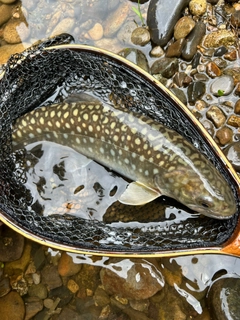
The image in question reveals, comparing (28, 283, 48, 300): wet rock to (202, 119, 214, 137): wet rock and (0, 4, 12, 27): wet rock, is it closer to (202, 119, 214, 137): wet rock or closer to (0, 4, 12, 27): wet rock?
(202, 119, 214, 137): wet rock

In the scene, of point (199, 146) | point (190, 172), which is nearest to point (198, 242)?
point (190, 172)

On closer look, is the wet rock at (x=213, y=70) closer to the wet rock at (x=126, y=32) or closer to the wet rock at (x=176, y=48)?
the wet rock at (x=176, y=48)

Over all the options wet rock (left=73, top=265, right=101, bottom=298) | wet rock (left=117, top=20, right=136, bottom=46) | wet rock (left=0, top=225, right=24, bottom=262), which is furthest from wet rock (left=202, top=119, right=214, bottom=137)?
wet rock (left=0, top=225, right=24, bottom=262)

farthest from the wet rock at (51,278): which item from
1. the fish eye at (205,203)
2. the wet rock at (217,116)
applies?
the wet rock at (217,116)

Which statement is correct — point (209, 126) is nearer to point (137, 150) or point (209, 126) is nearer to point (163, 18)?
point (137, 150)

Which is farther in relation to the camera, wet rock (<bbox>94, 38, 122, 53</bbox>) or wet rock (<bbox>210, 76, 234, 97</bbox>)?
wet rock (<bbox>94, 38, 122, 53</bbox>)

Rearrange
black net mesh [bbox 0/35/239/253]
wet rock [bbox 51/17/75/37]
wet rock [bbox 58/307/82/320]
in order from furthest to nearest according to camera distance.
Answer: wet rock [bbox 51/17/75/37] → wet rock [bbox 58/307/82/320] → black net mesh [bbox 0/35/239/253]

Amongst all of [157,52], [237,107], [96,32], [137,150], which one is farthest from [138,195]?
[96,32]
